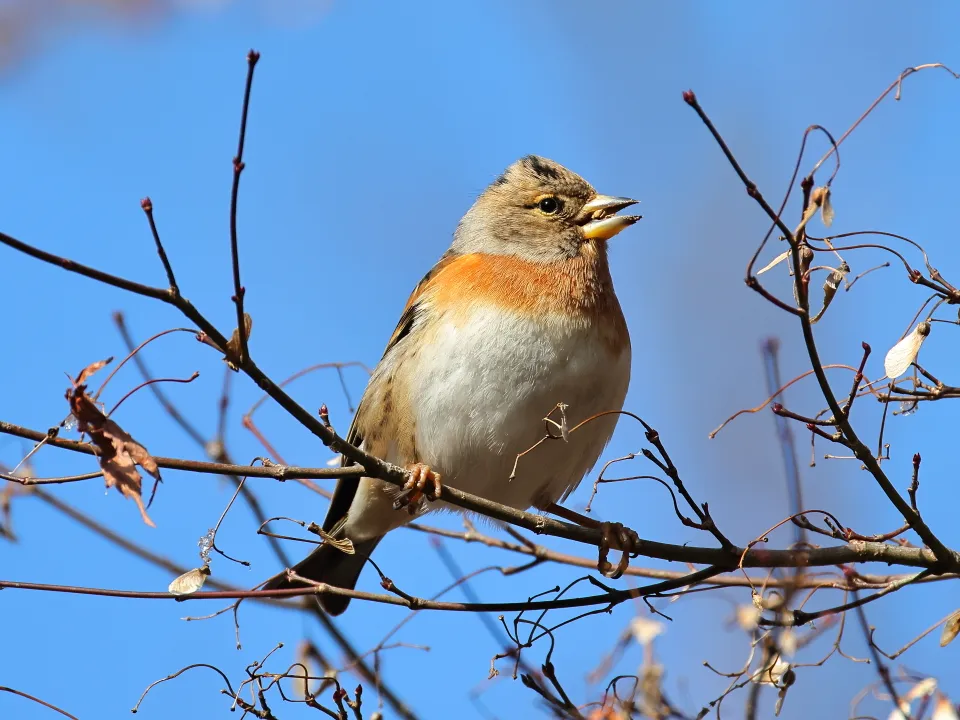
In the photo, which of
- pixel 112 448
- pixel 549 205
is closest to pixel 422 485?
pixel 112 448

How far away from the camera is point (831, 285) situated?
3.23m

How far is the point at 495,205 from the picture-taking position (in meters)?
5.80

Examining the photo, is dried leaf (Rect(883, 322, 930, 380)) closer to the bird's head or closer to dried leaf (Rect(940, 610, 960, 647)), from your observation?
dried leaf (Rect(940, 610, 960, 647))

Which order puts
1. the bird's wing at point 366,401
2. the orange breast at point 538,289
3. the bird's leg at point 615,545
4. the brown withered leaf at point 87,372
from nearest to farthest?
the brown withered leaf at point 87,372, the bird's leg at point 615,545, the orange breast at point 538,289, the bird's wing at point 366,401

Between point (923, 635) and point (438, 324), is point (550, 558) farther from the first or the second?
point (923, 635)

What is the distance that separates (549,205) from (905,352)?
2.66 metres

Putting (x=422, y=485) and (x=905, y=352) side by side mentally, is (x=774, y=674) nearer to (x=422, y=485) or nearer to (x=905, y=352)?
(x=905, y=352)

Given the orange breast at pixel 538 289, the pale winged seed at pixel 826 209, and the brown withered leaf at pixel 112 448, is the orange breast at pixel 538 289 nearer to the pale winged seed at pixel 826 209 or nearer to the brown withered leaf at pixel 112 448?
the pale winged seed at pixel 826 209

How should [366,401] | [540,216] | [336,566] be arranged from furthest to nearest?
1. [336,566]
2. [540,216]
3. [366,401]

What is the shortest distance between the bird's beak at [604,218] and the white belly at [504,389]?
710mm

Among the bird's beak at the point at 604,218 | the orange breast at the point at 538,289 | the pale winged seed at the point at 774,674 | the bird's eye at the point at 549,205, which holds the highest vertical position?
the bird's eye at the point at 549,205

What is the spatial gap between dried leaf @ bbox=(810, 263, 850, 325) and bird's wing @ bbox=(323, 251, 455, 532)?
224 cm

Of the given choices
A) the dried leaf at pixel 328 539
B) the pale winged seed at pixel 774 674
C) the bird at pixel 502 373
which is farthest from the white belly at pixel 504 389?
the pale winged seed at pixel 774 674

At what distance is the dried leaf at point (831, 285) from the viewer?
127 inches
